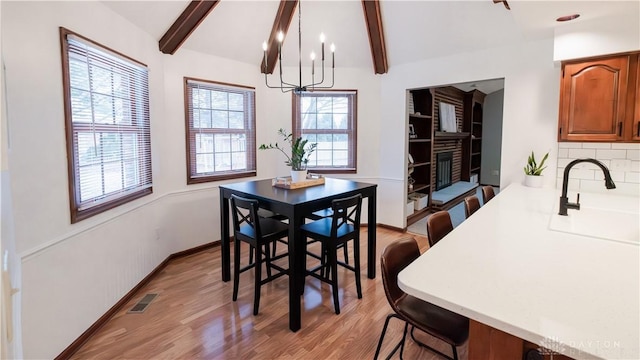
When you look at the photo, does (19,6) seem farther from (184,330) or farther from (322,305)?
(322,305)

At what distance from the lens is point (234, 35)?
3793 millimetres

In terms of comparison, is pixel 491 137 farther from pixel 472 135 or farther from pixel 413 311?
pixel 413 311

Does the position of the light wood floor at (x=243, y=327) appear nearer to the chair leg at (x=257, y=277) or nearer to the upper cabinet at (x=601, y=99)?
the chair leg at (x=257, y=277)

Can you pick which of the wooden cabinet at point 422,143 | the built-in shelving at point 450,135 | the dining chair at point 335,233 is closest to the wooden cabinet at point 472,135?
the built-in shelving at point 450,135

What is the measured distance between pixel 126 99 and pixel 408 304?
277cm

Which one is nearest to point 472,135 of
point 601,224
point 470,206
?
point 470,206

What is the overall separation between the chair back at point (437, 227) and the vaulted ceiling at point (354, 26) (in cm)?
171

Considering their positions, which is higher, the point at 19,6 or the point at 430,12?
the point at 430,12

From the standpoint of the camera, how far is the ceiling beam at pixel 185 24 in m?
3.16

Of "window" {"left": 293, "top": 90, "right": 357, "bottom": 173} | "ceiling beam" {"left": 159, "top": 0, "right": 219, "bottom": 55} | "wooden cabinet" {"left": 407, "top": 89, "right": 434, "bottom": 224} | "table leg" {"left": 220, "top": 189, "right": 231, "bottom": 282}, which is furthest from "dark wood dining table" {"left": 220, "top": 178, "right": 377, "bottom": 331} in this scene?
"wooden cabinet" {"left": 407, "top": 89, "right": 434, "bottom": 224}

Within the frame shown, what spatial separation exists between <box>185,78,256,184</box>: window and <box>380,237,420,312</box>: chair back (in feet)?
9.37

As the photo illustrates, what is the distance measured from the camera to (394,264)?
64.3 inches

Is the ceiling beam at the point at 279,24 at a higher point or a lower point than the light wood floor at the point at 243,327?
higher

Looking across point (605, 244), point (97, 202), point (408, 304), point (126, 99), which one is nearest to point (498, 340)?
point (408, 304)
